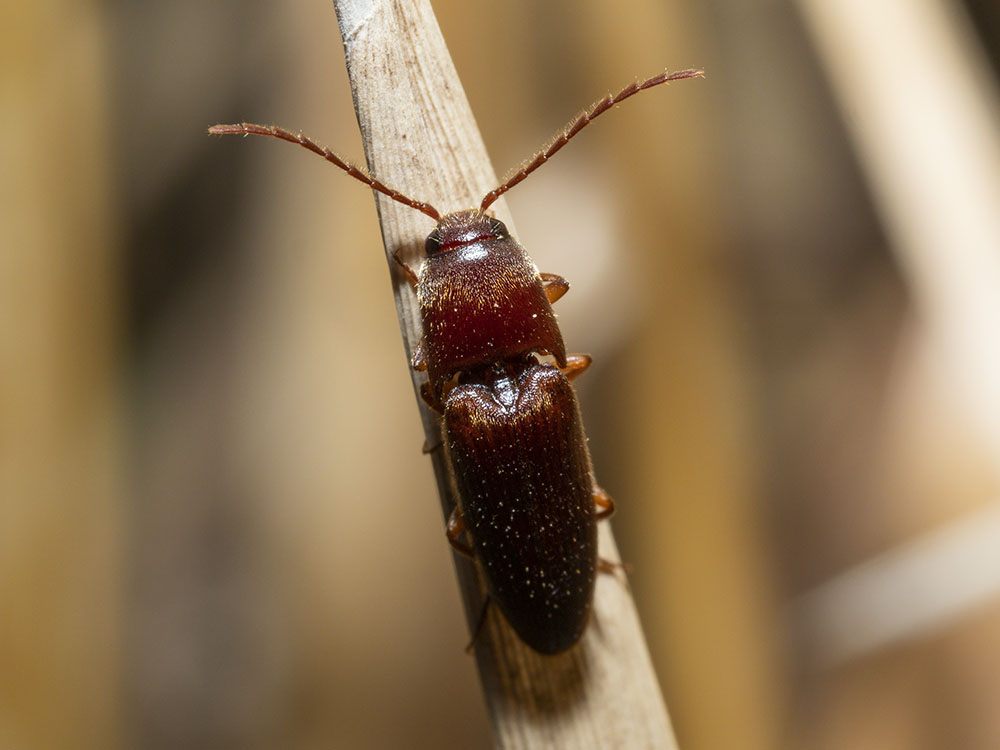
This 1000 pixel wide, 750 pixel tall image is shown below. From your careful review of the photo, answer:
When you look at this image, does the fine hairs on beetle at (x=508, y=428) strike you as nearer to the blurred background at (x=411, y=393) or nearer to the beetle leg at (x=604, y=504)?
the beetle leg at (x=604, y=504)

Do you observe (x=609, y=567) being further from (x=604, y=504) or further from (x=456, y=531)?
(x=456, y=531)

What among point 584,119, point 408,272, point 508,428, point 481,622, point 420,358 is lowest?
point 481,622

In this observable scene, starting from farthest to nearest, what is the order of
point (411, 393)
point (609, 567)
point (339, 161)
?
1. point (411, 393)
2. point (609, 567)
3. point (339, 161)

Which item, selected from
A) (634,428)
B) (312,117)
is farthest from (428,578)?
(312,117)

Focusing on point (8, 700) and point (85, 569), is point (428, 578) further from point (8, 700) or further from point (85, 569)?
point (8, 700)

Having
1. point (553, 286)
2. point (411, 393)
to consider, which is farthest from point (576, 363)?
point (411, 393)
